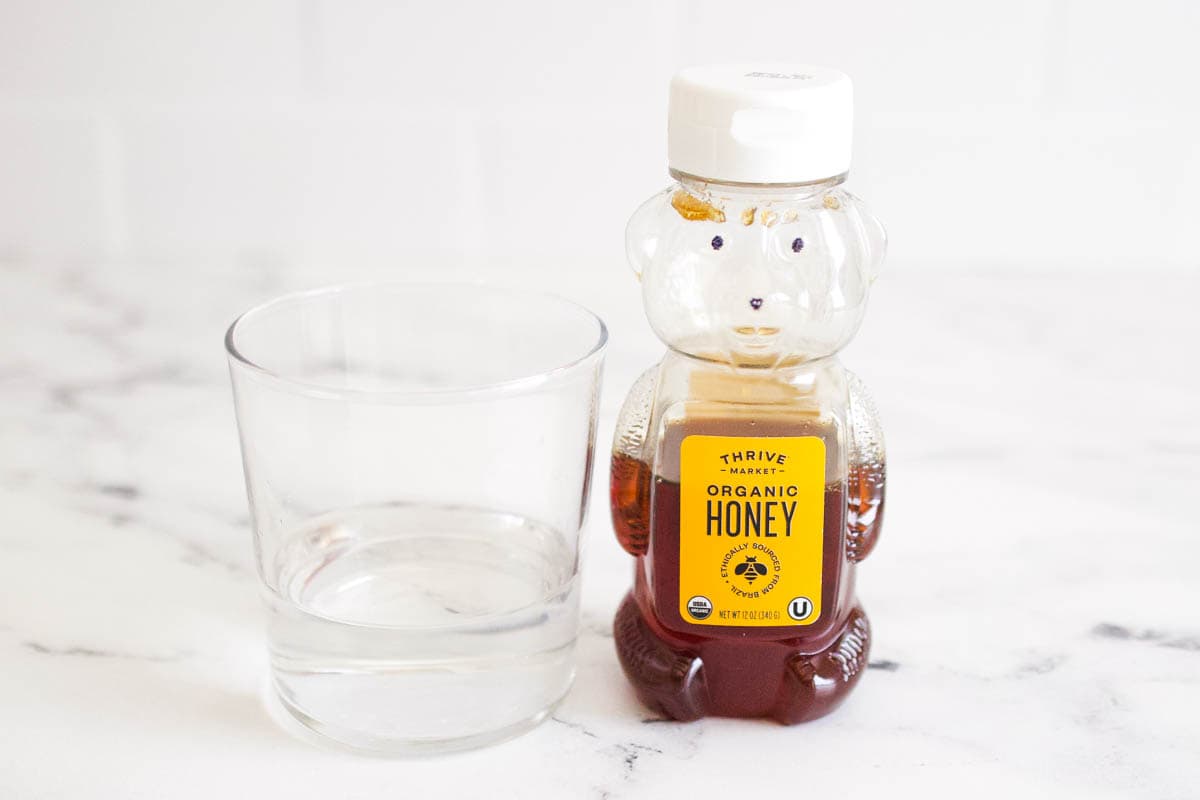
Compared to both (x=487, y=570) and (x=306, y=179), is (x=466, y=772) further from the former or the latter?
(x=306, y=179)

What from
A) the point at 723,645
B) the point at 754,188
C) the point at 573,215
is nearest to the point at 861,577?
the point at 723,645

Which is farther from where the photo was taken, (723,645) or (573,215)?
(573,215)

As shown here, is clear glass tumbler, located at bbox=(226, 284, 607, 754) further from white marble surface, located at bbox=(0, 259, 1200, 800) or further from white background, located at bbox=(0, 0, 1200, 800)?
white background, located at bbox=(0, 0, 1200, 800)

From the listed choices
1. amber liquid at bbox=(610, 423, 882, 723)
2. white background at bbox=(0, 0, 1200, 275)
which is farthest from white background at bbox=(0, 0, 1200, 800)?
amber liquid at bbox=(610, 423, 882, 723)

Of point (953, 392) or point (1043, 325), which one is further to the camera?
point (1043, 325)

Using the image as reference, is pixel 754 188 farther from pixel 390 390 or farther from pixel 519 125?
pixel 519 125

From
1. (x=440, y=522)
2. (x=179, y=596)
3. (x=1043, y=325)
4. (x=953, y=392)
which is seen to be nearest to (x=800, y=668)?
(x=440, y=522)
